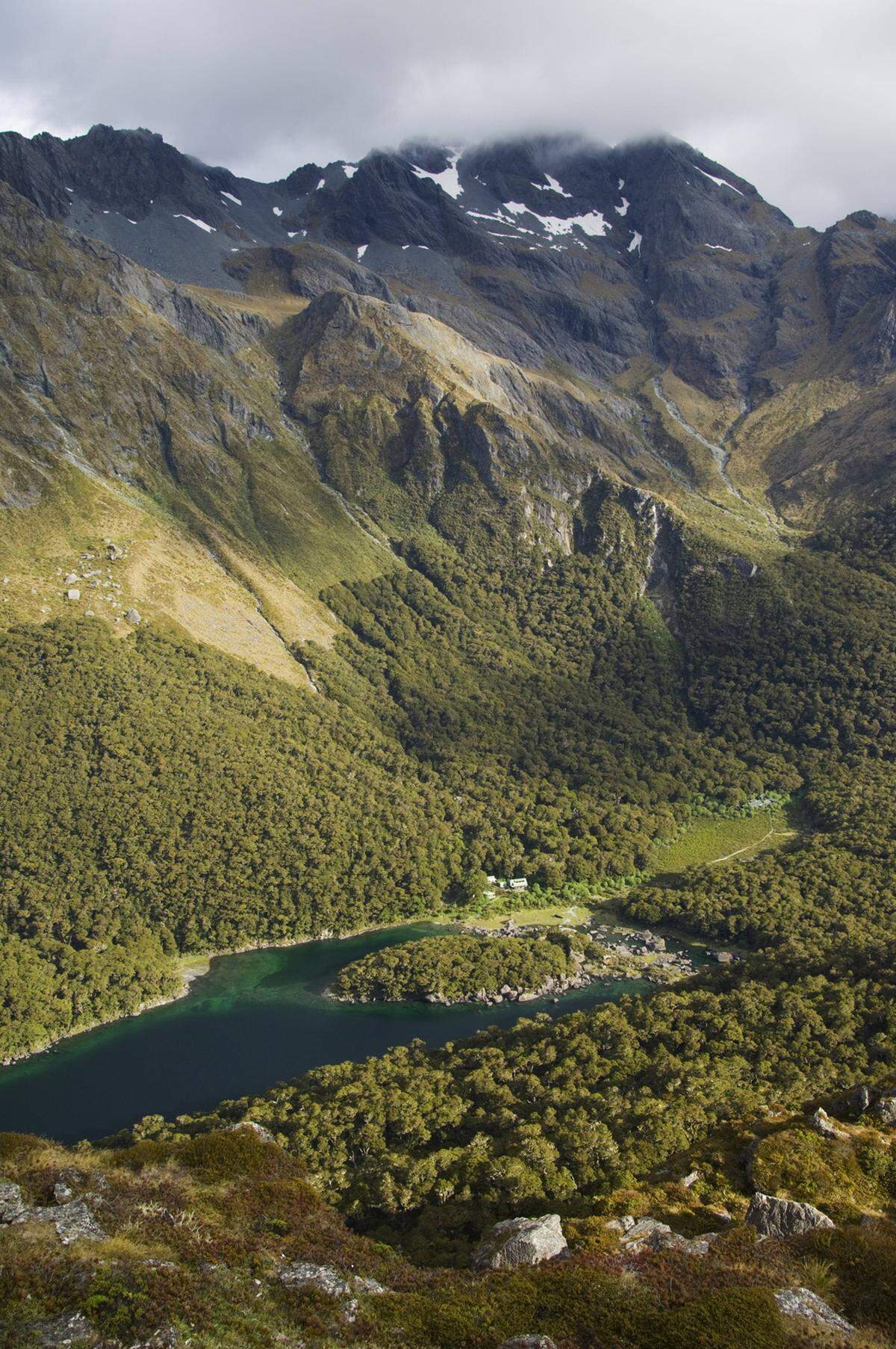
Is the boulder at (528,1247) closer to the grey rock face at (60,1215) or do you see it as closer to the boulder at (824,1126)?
the grey rock face at (60,1215)

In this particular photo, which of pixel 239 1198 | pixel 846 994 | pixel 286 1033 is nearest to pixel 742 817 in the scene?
pixel 846 994

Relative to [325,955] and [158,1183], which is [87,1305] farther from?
[325,955]

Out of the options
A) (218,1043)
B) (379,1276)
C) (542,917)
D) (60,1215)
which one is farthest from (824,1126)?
(542,917)

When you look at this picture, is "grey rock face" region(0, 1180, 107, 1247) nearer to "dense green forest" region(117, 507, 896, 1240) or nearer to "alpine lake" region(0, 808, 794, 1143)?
"dense green forest" region(117, 507, 896, 1240)

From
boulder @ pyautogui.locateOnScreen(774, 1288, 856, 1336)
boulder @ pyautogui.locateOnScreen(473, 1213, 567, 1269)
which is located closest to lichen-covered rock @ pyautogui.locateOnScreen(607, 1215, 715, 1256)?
boulder @ pyautogui.locateOnScreen(473, 1213, 567, 1269)

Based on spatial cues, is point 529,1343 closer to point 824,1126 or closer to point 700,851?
point 824,1126

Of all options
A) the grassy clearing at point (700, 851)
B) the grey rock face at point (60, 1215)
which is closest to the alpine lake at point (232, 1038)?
the grassy clearing at point (700, 851)
